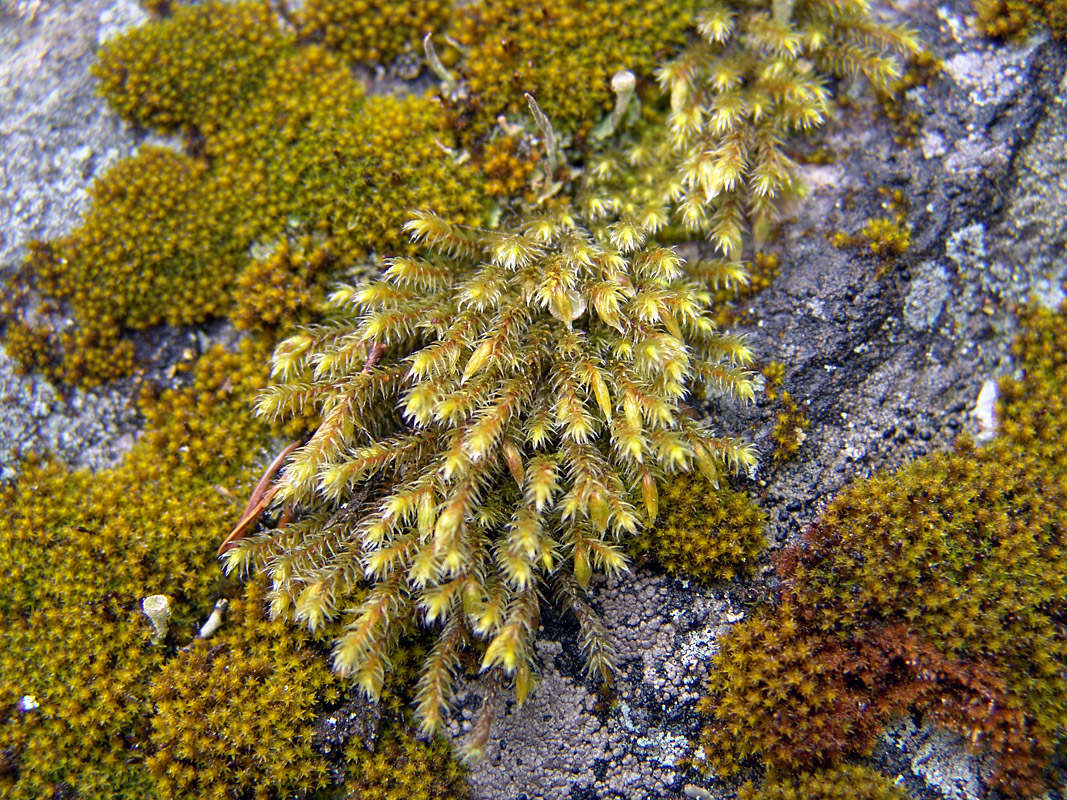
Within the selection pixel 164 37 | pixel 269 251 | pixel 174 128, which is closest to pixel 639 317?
pixel 269 251

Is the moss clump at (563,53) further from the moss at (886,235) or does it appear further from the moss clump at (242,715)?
the moss clump at (242,715)

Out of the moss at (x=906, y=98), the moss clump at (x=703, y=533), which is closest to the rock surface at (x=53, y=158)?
the moss clump at (x=703, y=533)

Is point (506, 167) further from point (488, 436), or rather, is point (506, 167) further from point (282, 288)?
point (488, 436)

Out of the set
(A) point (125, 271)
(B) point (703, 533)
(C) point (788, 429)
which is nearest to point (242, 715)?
(B) point (703, 533)

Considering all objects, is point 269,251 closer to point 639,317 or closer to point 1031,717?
point 639,317

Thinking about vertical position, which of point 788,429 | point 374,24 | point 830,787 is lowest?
point 830,787

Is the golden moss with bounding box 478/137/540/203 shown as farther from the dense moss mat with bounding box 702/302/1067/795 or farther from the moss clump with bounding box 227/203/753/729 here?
the dense moss mat with bounding box 702/302/1067/795
